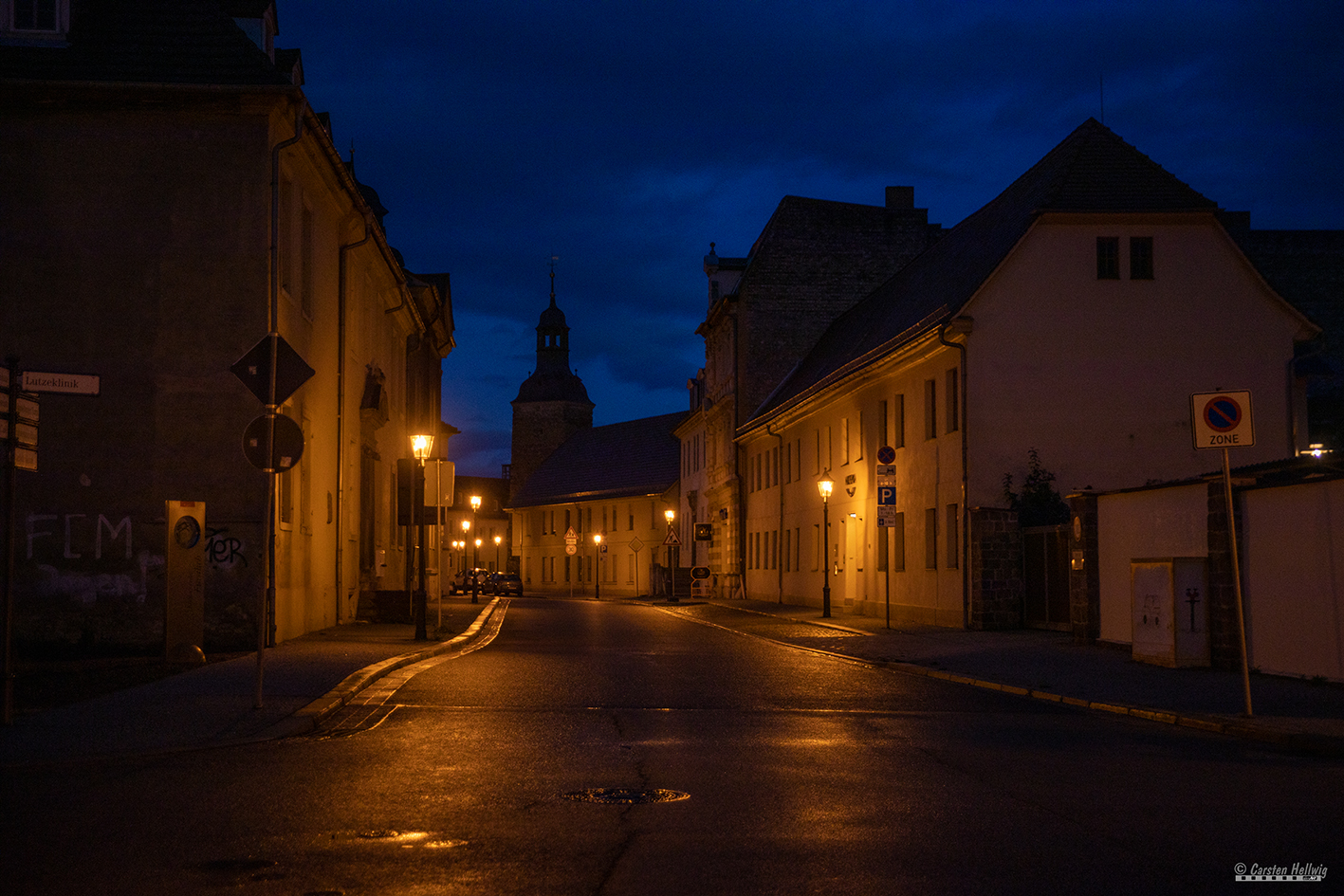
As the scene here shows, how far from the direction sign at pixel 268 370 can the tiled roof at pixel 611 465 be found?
68.5 meters

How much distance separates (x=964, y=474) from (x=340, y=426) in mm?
12450

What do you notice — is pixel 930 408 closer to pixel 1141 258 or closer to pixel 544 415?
pixel 1141 258

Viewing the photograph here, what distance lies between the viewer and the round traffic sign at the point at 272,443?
1167 centimetres

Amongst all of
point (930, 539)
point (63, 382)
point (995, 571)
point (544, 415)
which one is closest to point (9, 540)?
point (63, 382)

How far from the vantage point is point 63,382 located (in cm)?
1129

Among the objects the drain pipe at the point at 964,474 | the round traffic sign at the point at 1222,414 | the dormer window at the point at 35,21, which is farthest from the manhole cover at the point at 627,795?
the drain pipe at the point at 964,474

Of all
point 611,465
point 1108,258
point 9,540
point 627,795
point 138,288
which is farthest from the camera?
point 611,465

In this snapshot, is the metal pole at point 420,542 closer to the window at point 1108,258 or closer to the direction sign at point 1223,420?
the direction sign at point 1223,420

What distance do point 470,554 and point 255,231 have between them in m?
116

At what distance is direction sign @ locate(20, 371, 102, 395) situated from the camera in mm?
11078

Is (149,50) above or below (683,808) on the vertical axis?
above

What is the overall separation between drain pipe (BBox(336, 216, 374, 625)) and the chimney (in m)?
31.1

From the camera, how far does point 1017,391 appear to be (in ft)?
92.4

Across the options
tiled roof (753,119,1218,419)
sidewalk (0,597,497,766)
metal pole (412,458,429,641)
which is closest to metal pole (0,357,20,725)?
sidewalk (0,597,497,766)
